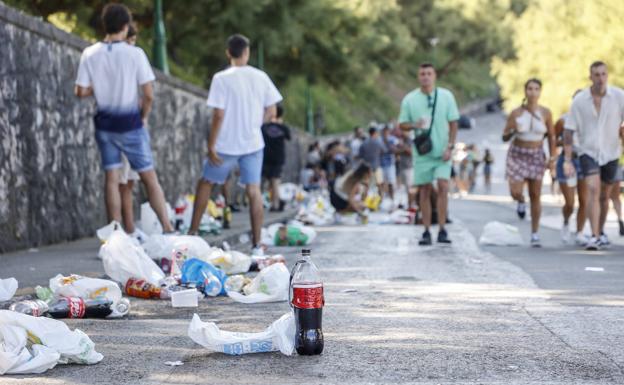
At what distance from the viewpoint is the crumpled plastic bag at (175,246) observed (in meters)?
9.32

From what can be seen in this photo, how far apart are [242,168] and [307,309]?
19.6 ft

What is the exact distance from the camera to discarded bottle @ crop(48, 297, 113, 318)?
703 cm

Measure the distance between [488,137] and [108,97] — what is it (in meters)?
82.9

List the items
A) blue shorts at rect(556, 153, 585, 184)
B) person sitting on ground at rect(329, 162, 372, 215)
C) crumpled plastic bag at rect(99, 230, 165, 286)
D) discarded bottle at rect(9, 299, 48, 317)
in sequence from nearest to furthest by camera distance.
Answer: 1. discarded bottle at rect(9, 299, 48, 317)
2. crumpled plastic bag at rect(99, 230, 165, 286)
3. blue shorts at rect(556, 153, 585, 184)
4. person sitting on ground at rect(329, 162, 372, 215)

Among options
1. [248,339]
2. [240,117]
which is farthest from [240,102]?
[248,339]

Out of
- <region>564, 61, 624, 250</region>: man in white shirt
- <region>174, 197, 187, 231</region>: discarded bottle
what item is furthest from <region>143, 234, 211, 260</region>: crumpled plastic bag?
<region>564, 61, 624, 250</region>: man in white shirt

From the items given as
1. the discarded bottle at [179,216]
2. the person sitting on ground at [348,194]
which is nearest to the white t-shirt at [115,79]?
the discarded bottle at [179,216]

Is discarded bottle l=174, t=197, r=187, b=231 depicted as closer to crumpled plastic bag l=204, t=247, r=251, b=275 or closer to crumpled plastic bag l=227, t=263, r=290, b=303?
crumpled plastic bag l=204, t=247, r=251, b=275

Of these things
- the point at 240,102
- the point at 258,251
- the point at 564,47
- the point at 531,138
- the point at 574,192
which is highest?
the point at 564,47

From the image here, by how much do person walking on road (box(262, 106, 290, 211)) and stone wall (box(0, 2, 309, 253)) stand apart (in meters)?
6.40

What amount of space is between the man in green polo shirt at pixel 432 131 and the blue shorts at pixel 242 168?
2461mm

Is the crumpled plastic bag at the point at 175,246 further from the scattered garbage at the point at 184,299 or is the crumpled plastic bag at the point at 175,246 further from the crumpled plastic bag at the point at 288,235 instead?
the crumpled plastic bag at the point at 288,235

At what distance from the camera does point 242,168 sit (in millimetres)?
11555

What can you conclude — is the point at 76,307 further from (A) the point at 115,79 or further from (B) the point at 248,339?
(A) the point at 115,79
